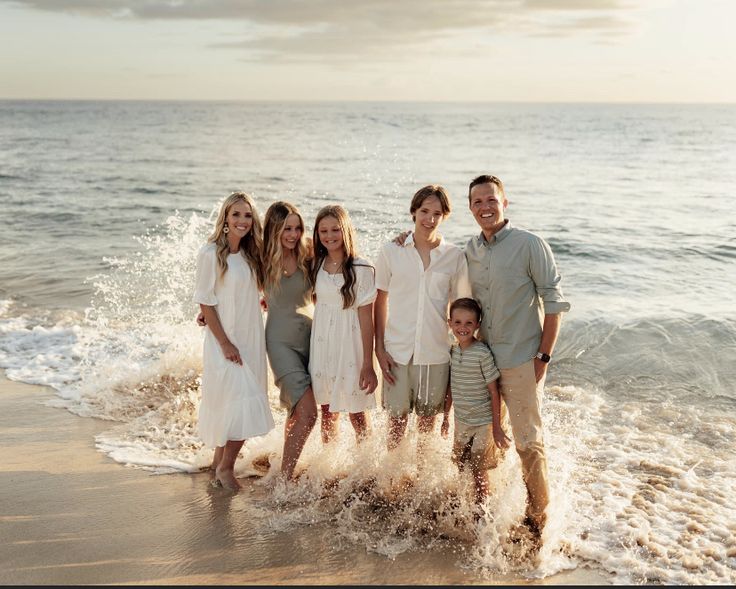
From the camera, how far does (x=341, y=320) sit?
16.4 feet

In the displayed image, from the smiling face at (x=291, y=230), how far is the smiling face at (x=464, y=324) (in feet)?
4.18

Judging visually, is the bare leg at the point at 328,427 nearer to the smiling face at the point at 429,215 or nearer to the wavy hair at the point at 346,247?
the wavy hair at the point at 346,247

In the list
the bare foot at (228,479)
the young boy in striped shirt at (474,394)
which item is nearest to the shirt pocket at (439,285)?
the young boy in striped shirt at (474,394)

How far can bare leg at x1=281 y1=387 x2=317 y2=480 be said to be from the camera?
5102mm

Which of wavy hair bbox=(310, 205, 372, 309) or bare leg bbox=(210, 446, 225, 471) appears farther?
A: bare leg bbox=(210, 446, 225, 471)

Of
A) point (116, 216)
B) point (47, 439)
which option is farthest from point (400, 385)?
point (116, 216)

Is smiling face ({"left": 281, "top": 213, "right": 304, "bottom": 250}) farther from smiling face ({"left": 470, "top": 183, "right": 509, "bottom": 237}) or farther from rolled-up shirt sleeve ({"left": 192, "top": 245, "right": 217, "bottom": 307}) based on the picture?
smiling face ({"left": 470, "top": 183, "right": 509, "bottom": 237})

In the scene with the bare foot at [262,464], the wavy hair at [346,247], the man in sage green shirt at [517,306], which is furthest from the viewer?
the bare foot at [262,464]

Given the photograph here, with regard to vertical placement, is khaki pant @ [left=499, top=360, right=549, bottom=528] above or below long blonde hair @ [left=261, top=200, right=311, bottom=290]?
below

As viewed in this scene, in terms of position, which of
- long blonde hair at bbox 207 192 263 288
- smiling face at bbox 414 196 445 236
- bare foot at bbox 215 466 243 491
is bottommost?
bare foot at bbox 215 466 243 491

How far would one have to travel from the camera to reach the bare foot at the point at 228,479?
530cm

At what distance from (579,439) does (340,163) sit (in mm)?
25760

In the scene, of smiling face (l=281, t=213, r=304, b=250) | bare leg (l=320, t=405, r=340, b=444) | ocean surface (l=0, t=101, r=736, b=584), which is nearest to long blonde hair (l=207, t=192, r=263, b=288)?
smiling face (l=281, t=213, r=304, b=250)

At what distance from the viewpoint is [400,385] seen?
4.77 meters
